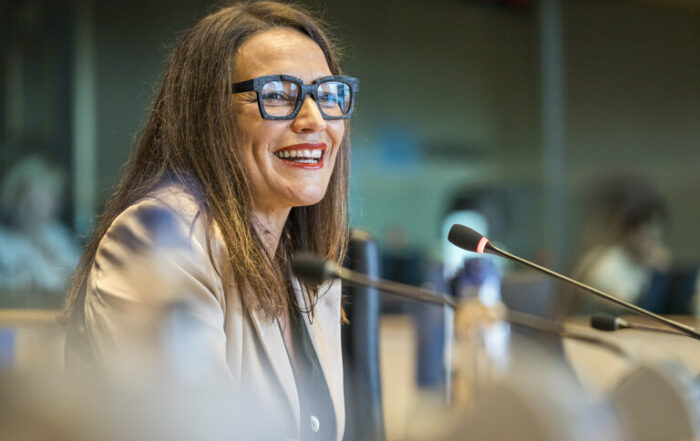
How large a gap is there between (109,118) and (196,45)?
3615mm

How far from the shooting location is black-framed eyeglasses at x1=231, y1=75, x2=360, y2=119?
1295mm

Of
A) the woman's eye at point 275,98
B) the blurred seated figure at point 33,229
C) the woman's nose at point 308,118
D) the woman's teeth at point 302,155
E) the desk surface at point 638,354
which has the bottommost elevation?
the blurred seated figure at point 33,229

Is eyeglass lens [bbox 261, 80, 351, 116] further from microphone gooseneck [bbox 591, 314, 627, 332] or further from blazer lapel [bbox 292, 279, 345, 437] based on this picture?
microphone gooseneck [bbox 591, 314, 627, 332]

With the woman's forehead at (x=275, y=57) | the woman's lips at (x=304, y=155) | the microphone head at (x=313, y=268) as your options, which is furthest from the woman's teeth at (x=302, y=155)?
the microphone head at (x=313, y=268)

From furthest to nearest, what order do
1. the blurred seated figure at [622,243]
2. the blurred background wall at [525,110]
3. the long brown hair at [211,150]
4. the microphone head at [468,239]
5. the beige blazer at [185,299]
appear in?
the blurred background wall at [525,110] < the blurred seated figure at [622,243] < the long brown hair at [211,150] < the microphone head at [468,239] < the beige blazer at [185,299]

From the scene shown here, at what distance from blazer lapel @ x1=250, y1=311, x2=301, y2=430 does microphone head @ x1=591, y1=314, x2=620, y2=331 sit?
45cm

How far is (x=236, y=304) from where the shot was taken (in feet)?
4.06

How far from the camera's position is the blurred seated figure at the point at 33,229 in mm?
4406

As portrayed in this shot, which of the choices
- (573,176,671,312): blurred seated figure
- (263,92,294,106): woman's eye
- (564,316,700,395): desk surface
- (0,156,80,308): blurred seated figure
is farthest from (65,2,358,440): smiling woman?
(0,156,80,308): blurred seated figure

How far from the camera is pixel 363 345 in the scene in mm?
1729

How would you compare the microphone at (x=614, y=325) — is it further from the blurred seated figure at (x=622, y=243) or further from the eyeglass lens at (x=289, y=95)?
the blurred seated figure at (x=622, y=243)

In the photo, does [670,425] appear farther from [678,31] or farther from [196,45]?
[678,31]

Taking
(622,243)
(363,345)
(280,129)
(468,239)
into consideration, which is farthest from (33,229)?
(468,239)

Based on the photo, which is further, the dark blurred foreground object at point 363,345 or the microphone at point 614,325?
the dark blurred foreground object at point 363,345
